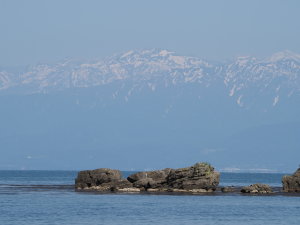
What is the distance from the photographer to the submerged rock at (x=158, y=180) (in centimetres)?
14350

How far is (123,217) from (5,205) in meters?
21.7

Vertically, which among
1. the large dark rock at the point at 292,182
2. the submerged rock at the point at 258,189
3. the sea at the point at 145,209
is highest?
the large dark rock at the point at 292,182

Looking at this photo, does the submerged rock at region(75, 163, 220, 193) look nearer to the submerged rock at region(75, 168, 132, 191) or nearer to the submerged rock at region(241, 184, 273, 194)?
the submerged rock at region(75, 168, 132, 191)

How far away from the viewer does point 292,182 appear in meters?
150

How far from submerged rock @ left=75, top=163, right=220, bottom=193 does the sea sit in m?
4.75

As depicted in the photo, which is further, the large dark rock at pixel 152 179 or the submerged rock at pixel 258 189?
the large dark rock at pixel 152 179

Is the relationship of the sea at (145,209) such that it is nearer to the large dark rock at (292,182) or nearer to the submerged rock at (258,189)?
the submerged rock at (258,189)

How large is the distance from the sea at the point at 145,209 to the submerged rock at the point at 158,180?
4.75m

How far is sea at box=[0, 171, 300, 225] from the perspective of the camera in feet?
314

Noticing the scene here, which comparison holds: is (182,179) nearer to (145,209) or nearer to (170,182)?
(170,182)

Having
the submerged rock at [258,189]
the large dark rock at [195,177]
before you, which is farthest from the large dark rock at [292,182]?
the large dark rock at [195,177]

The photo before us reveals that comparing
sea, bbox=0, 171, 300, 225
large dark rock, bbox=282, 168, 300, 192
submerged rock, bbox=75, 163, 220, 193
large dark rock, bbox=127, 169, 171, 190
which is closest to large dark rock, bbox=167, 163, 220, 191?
submerged rock, bbox=75, 163, 220, 193

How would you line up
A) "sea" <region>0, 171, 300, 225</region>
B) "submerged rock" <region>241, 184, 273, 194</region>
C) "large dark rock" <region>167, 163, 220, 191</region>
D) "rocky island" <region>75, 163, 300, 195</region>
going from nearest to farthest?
"sea" <region>0, 171, 300, 225</region>
"large dark rock" <region>167, 163, 220, 191</region>
"rocky island" <region>75, 163, 300, 195</region>
"submerged rock" <region>241, 184, 273, 194</region>

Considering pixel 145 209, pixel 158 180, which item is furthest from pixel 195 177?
pixel 145 209
